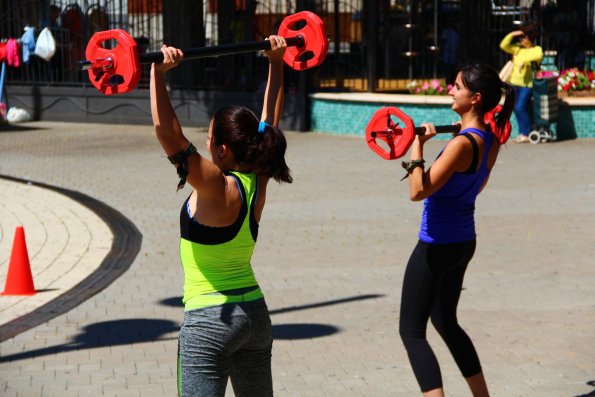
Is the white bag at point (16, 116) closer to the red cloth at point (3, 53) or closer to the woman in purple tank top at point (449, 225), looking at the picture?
the red cloth at point (3, 53)

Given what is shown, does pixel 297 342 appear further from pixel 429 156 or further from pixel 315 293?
pixel 429 156

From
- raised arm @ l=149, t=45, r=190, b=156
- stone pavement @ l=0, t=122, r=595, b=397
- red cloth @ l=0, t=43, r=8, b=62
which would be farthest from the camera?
red cloth @ l=0, t=43, r=8, b=62

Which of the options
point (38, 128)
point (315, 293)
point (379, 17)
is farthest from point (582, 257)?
point (38, 128)

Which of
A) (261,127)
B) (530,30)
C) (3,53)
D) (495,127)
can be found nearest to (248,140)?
(261,127)

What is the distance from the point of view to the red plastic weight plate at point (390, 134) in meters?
4.99

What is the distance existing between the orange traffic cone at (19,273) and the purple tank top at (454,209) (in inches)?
162

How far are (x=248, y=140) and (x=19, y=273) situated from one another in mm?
4703

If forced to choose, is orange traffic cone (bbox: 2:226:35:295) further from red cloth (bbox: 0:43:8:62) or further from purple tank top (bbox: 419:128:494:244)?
red cloth (bbox: 0:43:8:62)

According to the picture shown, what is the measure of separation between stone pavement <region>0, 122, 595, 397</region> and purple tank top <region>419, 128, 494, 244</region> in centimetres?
127

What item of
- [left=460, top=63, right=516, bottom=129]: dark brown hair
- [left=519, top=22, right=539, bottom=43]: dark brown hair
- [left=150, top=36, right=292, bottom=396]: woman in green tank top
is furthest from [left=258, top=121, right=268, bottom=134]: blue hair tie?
[left=519, top=22, right=539, bottom=43]: dark brown hair

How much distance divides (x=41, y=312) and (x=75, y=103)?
1352 cm

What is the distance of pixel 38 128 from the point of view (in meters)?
20.2

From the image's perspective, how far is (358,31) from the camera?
19.2 m

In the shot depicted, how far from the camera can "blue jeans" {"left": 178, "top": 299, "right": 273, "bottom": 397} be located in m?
4.21
